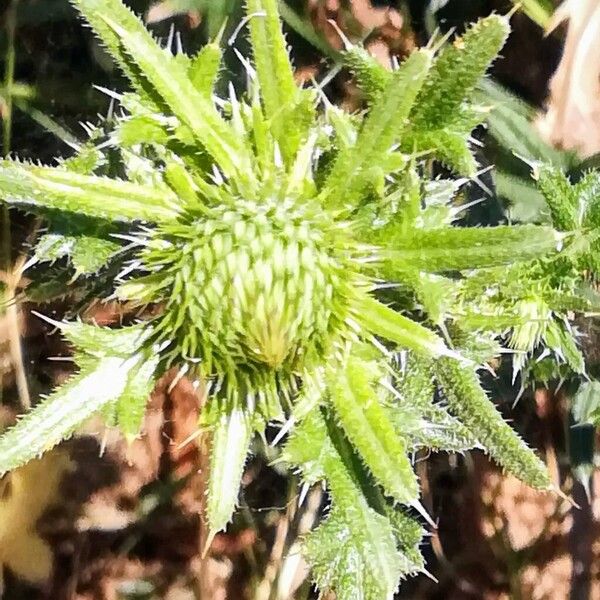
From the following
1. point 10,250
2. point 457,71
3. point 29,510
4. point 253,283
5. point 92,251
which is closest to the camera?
point 253,283

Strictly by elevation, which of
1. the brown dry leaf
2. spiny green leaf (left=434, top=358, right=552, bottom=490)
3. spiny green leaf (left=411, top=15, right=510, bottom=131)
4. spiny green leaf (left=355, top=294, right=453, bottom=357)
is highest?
spiny green leaf (left=411, top=15, right=510, bottom=131)

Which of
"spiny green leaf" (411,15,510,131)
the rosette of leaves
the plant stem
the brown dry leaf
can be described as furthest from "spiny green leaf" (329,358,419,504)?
the brown dry leaf

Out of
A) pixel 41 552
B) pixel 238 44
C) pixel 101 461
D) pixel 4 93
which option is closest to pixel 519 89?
pixel 238 44

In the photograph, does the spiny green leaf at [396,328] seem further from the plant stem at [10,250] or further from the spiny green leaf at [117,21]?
the plant stem at [10,250]

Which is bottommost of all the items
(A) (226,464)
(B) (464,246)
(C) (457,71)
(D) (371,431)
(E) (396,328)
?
(A) (226,464)

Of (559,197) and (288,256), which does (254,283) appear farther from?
(559,197)

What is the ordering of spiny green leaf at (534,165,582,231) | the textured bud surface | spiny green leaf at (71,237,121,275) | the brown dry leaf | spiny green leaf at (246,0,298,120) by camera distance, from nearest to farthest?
the textured bud surface
spiny green leaf at (246,0,298,120)
spiny green leaf at (71,237,121,275)
spiny green leaf at (534,165,582,231)
the brown dry leaf

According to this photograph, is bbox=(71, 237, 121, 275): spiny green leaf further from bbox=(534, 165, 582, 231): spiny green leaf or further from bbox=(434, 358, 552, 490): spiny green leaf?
bbox=(534, 165, 582, 231): spiny green leaf

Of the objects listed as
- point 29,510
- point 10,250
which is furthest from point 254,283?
point 29,510
